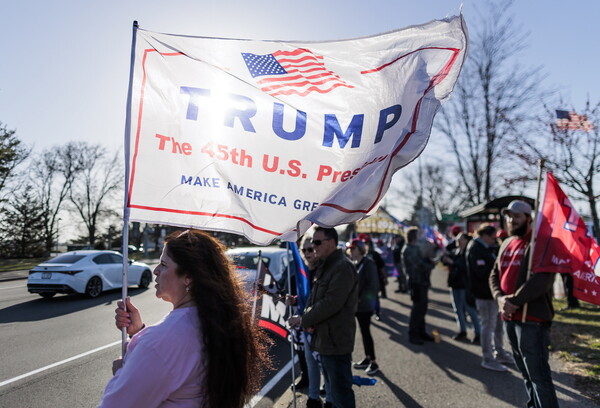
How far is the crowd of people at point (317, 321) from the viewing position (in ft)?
4.99

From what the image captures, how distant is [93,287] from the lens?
467 inches

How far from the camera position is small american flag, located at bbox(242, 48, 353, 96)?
8.87 ft

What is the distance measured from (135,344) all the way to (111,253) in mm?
12969

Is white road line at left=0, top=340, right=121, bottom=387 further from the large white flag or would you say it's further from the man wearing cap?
the man wearing cap

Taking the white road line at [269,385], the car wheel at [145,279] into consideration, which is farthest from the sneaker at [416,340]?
the car wheel at [145,279]

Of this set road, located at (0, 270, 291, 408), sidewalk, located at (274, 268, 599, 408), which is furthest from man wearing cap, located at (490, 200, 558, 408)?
road, located at (0, 270, 291, 408)

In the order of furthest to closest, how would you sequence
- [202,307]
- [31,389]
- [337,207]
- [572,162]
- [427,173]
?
[427,173] < [572,162] < [31,389] < [337,207] < [202,307]

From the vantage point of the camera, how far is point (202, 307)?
66.7 inches

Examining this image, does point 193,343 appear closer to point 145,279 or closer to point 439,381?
point 439,381

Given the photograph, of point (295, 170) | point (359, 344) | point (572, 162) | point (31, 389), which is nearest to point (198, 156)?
point (295, 170)

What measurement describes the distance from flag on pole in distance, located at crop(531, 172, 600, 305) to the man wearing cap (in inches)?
5.4

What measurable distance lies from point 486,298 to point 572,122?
5.98 m

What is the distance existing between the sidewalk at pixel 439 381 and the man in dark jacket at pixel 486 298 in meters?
0.27

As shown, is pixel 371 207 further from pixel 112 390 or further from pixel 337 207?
pixel 112 390
